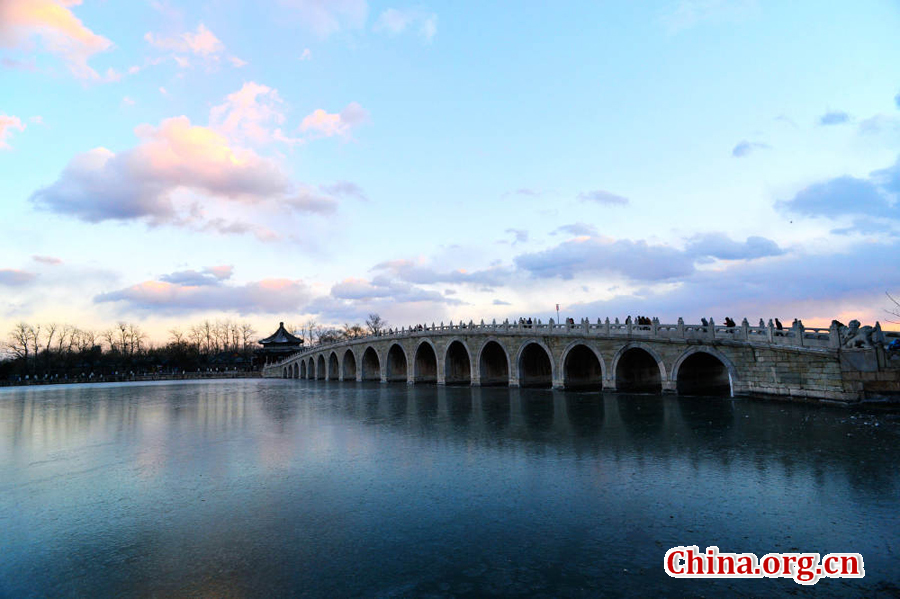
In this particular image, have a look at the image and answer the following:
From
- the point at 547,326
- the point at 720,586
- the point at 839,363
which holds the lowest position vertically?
the point at 720,586

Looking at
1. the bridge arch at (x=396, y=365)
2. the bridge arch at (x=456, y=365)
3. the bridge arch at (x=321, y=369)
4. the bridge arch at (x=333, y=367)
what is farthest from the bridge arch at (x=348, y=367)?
the bridge arch at (x=456, y=365)

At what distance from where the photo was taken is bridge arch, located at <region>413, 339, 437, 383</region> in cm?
4553

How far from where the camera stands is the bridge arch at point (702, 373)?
22.8 metres

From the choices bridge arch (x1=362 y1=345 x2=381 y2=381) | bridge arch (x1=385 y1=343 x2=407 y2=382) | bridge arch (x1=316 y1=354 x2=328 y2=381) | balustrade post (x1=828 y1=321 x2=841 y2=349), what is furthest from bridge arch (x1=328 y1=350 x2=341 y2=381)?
balustrade post (x1=828 y1=321 x2=841 y2=349)

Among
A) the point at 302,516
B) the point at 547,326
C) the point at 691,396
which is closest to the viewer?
the point at 302,516

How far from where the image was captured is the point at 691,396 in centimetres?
2466

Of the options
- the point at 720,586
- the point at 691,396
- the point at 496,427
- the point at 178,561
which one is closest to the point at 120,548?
the point at 178,561

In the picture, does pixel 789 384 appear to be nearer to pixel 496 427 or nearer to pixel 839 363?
pixel 839 363

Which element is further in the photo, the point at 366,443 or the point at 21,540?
the point at 366,443

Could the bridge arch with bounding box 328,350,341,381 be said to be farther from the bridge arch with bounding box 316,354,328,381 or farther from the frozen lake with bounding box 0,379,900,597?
the frozen lake with bounding box 0,379,900,597

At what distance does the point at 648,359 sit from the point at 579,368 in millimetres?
4458

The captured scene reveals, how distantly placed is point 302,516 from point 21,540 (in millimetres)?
4270

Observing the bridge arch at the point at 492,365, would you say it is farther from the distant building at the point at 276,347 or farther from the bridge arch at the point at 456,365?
the distant building at the point at 276,347

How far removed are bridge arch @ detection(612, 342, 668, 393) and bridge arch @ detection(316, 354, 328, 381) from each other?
150 feet
